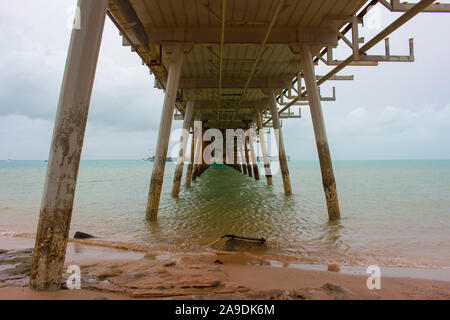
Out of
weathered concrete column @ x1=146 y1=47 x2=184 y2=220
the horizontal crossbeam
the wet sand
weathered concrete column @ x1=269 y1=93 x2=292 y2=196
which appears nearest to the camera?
the wet sand

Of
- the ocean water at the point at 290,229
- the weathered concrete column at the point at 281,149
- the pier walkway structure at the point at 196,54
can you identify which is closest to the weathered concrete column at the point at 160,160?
the pier walkway structure at the point at 196,54

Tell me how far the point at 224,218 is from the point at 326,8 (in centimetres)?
598

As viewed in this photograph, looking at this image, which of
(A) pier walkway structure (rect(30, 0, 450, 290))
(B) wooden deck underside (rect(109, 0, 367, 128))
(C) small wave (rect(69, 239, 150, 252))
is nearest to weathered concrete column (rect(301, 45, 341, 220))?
(A) pier walkway structure (rect(30, 0, 450, 290))

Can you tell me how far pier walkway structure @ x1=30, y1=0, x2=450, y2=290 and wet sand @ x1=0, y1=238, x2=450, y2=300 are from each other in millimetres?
477

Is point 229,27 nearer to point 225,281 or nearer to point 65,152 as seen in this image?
point 65,152

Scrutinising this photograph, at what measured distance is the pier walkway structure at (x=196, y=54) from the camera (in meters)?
2.54

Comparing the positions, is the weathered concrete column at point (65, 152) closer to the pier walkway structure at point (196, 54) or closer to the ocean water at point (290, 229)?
the pier walkway structure at point (196, 54)

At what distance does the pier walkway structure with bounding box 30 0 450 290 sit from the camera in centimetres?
254

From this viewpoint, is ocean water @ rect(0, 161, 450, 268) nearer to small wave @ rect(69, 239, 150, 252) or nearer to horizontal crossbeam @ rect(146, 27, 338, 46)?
small wave @ rect(69, 239, 150, 252)

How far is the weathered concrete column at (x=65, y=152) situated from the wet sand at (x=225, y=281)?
28cm

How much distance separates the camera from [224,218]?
721cm
